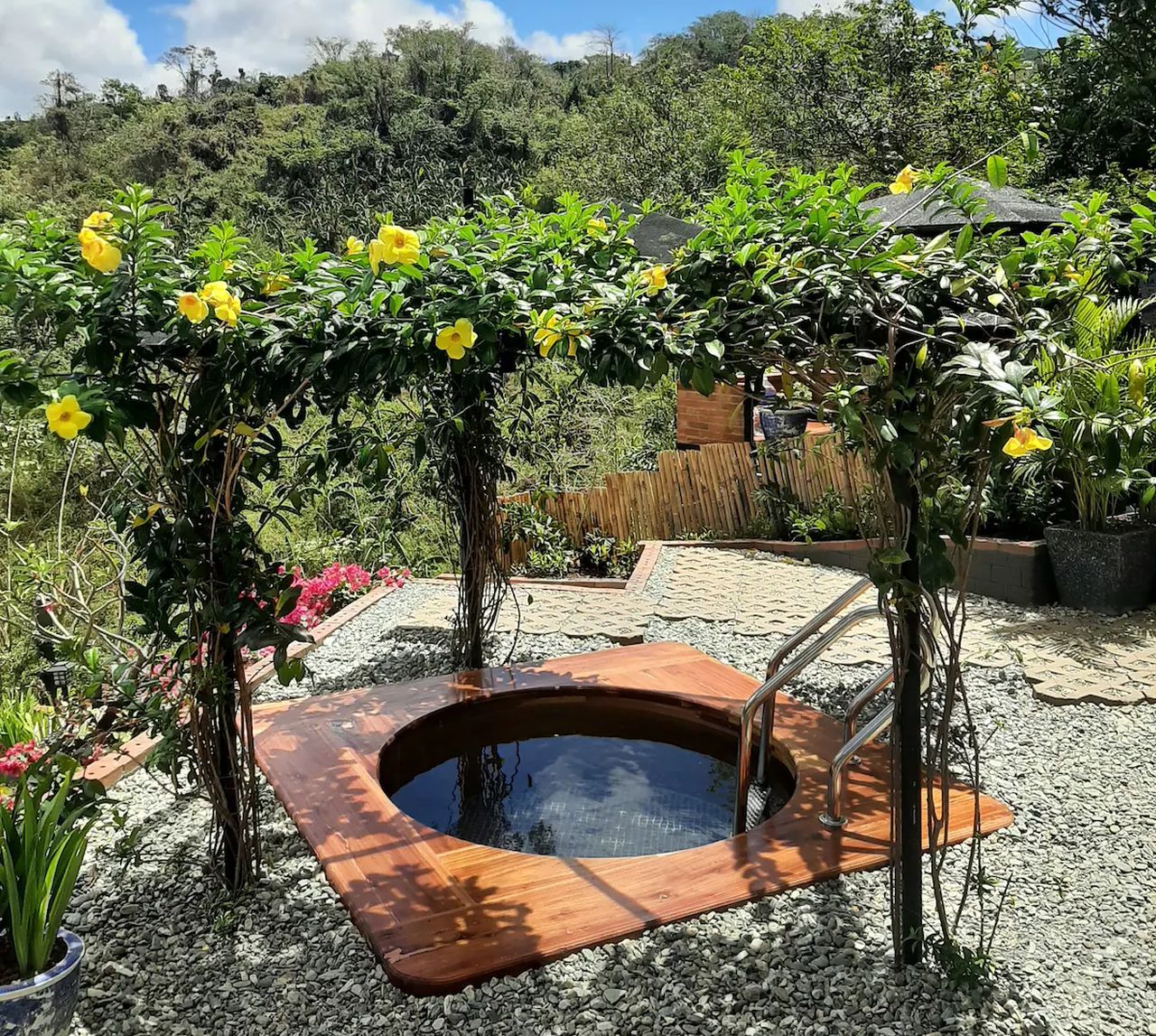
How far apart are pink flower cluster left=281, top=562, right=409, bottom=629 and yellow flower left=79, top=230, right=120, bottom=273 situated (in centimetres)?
330

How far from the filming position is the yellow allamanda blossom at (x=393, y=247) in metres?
1.95

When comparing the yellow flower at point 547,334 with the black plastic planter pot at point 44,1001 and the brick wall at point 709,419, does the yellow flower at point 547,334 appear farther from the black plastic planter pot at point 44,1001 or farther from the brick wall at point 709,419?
the brick wall at point 709,419

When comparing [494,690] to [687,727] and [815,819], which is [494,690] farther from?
[815,819]

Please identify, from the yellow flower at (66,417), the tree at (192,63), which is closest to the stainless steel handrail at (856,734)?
the yellow flower at (66,417)

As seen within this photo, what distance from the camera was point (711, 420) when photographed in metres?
8.65

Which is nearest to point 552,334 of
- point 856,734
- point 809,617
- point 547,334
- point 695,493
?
point 547,334

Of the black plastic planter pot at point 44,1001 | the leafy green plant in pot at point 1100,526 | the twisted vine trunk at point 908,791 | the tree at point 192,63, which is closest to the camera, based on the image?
the black plastic planter pot at point 44,1001

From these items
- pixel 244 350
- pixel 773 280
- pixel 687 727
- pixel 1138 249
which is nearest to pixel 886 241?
pixel 773 280

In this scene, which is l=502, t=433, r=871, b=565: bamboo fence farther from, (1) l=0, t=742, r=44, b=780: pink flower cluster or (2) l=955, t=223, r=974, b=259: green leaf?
(2) l=955, t=223, r=974, b=259: green leaf

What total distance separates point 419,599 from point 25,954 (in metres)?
3.68

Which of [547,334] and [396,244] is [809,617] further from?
[396,244]

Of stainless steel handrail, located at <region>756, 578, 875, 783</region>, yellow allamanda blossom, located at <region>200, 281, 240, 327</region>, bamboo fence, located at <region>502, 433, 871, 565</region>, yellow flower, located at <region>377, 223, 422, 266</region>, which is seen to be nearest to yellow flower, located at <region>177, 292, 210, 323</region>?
yellow allamanda blossom, located at <region>200, 281, 240, 327</region>

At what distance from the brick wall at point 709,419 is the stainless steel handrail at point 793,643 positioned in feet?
17.0

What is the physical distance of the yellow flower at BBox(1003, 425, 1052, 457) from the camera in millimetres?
1638
